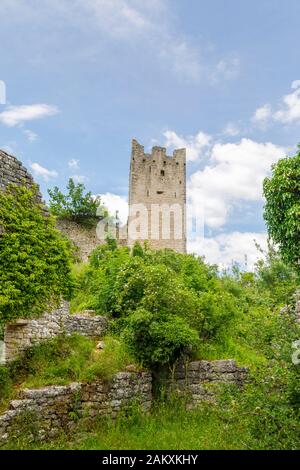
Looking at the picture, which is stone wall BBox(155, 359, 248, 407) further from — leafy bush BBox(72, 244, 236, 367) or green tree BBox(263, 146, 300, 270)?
green tree BBox(263, 146, 300, 270)

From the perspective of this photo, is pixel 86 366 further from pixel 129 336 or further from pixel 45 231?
pixel 45 231

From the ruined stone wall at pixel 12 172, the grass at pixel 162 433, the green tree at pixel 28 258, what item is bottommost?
the grass at pixel 162 433

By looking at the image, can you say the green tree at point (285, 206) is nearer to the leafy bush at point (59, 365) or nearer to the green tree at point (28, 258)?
the leafy bush at point (59, 365)

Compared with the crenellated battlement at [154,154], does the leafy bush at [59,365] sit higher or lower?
lower

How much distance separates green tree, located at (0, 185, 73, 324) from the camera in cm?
805

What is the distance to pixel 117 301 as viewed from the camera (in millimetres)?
12578

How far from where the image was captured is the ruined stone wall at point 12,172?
339 inches

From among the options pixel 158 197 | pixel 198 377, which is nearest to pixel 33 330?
pixel 198 377

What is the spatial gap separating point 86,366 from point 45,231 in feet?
9.89

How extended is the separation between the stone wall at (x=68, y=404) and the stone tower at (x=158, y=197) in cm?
2541

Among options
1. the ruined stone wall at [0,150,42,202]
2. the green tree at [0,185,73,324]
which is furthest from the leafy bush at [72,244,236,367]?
the ruined stone wall at [0,150,42,202]

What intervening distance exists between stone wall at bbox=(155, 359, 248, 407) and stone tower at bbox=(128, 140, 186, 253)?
24.4m

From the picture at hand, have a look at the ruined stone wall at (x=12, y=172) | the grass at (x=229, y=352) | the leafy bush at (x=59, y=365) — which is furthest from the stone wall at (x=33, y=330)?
the grass at (x=229, y=352)

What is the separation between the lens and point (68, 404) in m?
7.89
